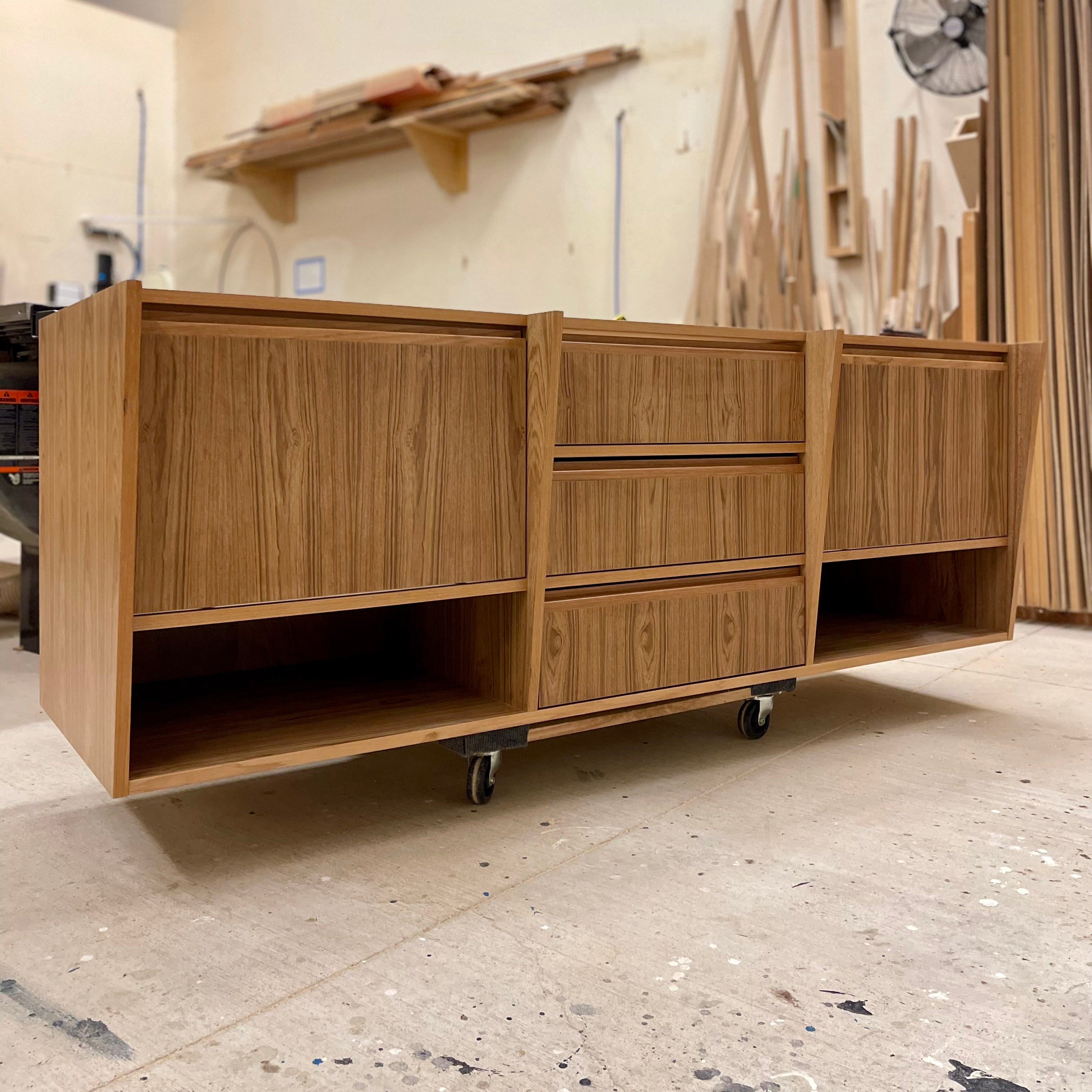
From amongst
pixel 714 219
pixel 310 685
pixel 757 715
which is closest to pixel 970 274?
pixel 714 219

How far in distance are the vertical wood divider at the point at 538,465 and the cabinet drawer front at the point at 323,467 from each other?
0.02m

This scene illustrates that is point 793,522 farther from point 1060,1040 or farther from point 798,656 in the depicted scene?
point 1060,1040

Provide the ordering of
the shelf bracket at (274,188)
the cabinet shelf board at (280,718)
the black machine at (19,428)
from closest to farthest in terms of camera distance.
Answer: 1. the cabinet shelf board at (280,718)
2. the black machine at (19,428)
3. the shelf bracket at (274,188)

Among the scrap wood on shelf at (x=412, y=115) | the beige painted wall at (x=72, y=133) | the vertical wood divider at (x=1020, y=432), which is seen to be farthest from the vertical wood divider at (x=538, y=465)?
the beige painted wall at (x=72, y=133)

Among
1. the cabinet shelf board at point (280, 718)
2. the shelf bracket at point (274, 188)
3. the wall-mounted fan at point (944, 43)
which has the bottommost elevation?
the cabinet shelf board at point (280, 718)

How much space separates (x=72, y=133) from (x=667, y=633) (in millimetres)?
5931

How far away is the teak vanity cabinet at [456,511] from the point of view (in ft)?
4.74

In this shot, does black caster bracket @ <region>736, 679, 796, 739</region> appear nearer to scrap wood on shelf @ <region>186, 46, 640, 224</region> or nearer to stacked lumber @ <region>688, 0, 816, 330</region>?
stacked lumber @ <region>688, 0, 816, 330</region>

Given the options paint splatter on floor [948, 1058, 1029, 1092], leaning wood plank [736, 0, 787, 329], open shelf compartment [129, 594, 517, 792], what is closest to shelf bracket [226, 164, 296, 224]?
leaning wood plank [736, 0, 787, 329]

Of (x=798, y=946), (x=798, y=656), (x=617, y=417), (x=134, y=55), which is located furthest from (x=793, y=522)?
(x=134, y=55)

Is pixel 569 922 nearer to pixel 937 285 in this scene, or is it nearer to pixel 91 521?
pixel 91 521

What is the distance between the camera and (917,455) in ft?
7.37

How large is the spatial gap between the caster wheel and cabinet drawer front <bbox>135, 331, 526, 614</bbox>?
1.08 ft

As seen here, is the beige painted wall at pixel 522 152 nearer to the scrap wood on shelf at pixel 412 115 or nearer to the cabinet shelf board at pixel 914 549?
the scrap wood on shelf at pixel 412 115
